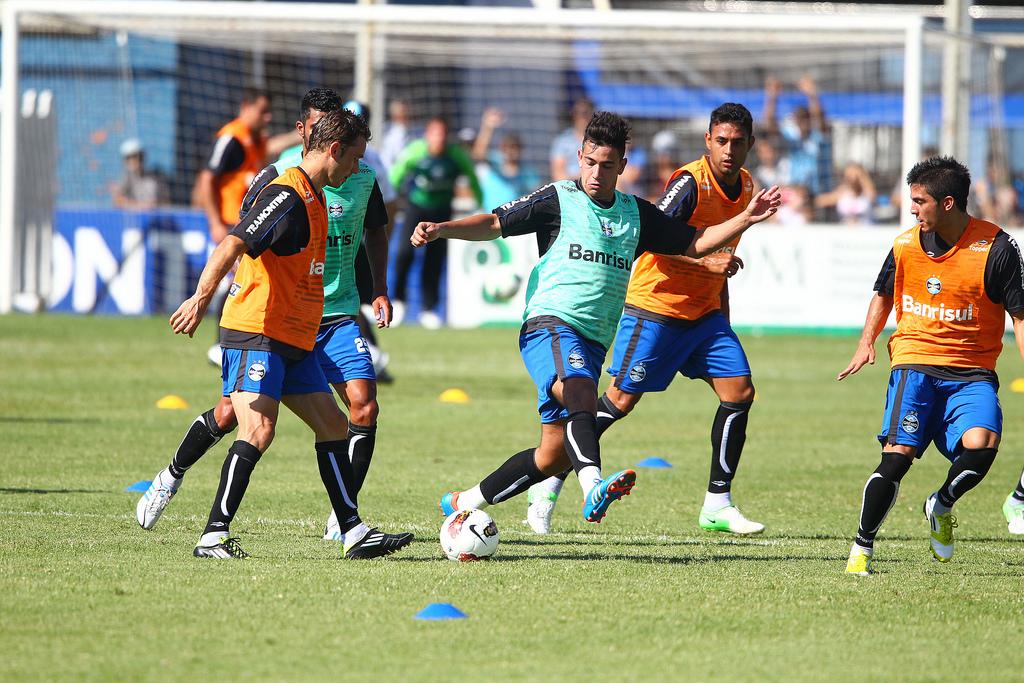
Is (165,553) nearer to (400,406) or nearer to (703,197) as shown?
(703,197)

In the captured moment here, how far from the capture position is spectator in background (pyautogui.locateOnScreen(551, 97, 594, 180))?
2274cm

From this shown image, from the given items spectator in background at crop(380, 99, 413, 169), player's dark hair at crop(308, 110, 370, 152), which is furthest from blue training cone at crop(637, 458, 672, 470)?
spectator in background at crop(380, 99, 413, 169)

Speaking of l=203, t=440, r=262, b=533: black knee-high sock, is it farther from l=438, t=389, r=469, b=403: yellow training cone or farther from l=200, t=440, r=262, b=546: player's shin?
l=438, t=389, r=469, b=403: yellow training cone

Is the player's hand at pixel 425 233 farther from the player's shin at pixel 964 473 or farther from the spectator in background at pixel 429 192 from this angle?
the spectator in background at pixel 429 192

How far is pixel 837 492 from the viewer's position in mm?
9461

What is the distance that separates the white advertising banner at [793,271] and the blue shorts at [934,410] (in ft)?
41.7

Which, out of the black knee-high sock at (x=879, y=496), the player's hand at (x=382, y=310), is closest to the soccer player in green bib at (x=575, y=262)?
the player's hand at (x=382, y=310)

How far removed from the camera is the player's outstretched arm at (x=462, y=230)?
269 inches

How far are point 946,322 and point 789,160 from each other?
16.3m

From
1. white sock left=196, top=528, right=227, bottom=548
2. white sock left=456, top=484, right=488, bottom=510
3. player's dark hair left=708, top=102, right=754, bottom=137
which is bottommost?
white sock left=196, top=528, right=227, bottom=548

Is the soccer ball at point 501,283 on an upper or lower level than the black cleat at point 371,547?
upper

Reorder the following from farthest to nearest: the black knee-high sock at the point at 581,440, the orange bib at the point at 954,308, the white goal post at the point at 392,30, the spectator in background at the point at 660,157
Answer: the spectator in background at the point at 660,157
the white goal post at the point at 392,30
the orange bib at the point at 954,308
the black knee-high sock at the point at 581,440

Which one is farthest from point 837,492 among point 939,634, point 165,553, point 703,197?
point 165,553

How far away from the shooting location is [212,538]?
6672 mm
